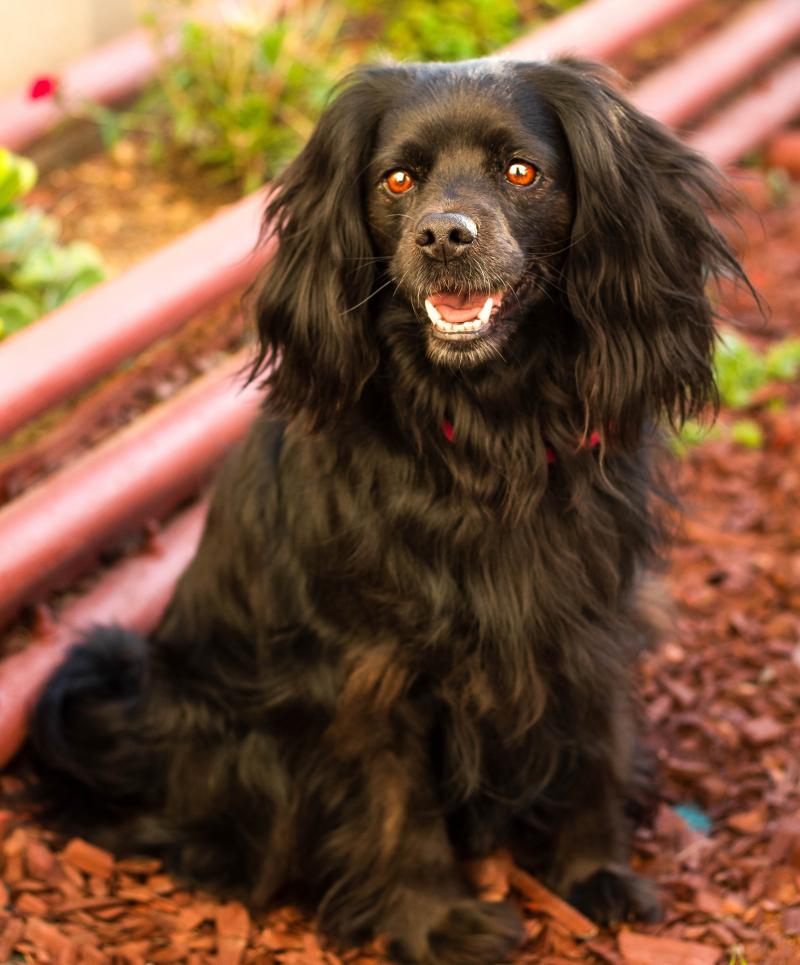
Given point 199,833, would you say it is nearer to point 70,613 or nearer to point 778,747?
point 70,613

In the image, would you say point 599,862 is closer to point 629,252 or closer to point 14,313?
point 629,252

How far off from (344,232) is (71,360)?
102cm

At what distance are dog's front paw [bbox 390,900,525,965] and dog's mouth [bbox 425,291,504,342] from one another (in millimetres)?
1304

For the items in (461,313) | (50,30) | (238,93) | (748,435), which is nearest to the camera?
(461,313)

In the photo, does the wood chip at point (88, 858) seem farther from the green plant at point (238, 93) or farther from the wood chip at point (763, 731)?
the green plant at point (238, 93)

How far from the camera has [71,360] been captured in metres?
3.44

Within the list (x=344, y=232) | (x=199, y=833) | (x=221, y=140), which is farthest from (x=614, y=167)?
(x=221, y=140)

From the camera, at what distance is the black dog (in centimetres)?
262

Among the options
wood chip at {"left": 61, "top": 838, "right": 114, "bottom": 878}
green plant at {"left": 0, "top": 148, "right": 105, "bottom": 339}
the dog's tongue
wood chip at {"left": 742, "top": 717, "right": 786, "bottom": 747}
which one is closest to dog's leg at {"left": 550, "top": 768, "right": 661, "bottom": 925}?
wood chip at {"left": 742, "top": 717, "right": 786, "bottom": 747}

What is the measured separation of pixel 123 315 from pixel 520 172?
1.39m

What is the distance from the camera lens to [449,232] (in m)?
2.48

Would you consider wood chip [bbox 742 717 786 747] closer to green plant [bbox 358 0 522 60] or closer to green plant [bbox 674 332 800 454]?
green plant [bbox 674 332 800 454]

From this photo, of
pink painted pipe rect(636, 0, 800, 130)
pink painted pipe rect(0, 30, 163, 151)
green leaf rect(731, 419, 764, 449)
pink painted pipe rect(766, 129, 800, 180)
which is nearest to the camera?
green leaf rect(731, 419, 764, 449)

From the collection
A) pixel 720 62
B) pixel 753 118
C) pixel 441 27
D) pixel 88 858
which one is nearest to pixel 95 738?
pixel 88 858
